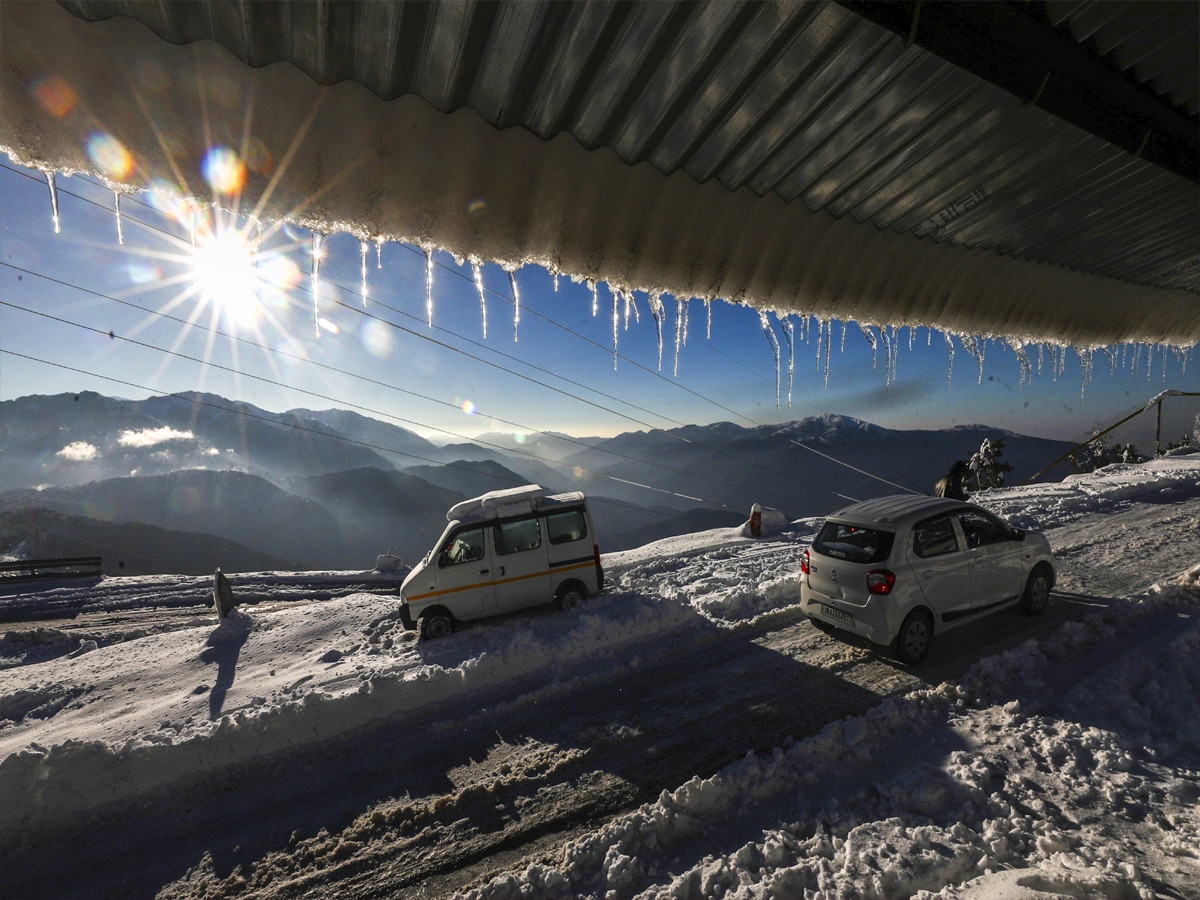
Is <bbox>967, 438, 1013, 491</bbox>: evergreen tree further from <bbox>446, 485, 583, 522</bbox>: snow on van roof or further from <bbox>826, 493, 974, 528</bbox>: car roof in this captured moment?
<bbox>446, 485, 583, 522</bbox>: snow on van roof

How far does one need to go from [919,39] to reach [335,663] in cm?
887

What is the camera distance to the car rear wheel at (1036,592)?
6938 millimetres

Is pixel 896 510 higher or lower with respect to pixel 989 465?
higher

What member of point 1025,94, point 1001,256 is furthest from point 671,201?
point 1001,256

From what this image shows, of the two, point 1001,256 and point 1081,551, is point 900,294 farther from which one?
point 1081,551

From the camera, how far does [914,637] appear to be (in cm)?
592

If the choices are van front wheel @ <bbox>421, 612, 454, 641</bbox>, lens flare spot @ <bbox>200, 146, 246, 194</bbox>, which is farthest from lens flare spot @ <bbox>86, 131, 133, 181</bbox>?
van front wheel @ <bbox>421, 612, 454, 641</bbox>

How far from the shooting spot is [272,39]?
2.10 meters

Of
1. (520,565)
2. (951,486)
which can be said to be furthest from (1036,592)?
(951,486)

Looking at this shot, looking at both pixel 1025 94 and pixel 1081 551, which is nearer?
pixel 1025 94

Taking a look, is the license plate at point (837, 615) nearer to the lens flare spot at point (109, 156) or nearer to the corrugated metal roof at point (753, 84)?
the corrugated metal roof at point (753, 84)

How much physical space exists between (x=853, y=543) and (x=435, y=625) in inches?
255

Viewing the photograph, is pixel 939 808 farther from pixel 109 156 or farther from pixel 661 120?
pixel 109 156

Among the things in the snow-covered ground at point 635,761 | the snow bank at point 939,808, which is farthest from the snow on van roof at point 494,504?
the snow bank at point 939,808
